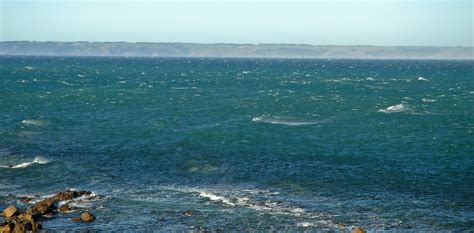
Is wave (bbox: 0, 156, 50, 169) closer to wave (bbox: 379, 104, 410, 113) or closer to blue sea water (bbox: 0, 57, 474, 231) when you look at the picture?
blue sea water (bbox: 0, 57, 474, 231)

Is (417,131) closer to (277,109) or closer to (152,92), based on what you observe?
(277,109)

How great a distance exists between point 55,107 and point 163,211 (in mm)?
68448

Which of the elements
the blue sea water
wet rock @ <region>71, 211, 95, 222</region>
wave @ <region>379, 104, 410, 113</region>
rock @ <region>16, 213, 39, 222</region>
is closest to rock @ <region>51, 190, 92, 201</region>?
the blue sea water

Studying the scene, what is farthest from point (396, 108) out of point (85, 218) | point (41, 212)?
point (41, 212)

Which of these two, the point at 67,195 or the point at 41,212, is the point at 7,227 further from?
the point at 67,195

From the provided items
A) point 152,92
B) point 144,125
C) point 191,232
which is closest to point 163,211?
point 191,232

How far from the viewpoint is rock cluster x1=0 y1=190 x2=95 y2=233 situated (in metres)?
40.0

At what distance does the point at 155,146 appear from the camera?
7475cm

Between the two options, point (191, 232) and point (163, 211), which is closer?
point (191, 232)

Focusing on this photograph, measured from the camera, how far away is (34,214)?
44000 mm

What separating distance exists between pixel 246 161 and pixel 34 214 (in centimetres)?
2710

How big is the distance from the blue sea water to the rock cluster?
1.09 meters

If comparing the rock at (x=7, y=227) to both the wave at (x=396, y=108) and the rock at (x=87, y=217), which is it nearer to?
the rock at (x=87, y=217)

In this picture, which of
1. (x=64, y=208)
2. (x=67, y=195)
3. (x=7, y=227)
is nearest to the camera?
(x=7, y=227)
